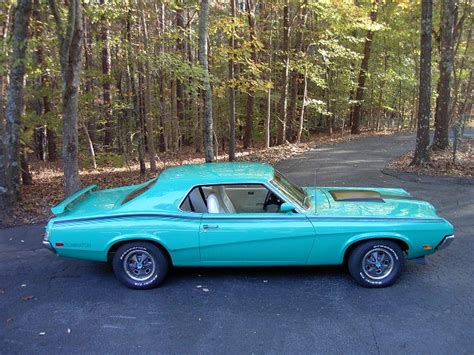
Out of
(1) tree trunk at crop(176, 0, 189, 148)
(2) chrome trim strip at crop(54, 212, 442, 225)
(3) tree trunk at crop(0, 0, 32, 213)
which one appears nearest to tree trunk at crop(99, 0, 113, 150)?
(1) tree trunk at crop(176, 0, 189, 148)

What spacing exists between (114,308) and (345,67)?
72.9 feet

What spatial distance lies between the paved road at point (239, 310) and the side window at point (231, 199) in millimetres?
847

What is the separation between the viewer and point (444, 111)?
41.9ft

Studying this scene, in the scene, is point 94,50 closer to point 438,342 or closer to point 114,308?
point 114,308

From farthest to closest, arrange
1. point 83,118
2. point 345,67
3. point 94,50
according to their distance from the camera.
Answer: point 345,67, point 94,50, point 83,118

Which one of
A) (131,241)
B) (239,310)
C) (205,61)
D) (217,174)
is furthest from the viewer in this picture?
(205,61)

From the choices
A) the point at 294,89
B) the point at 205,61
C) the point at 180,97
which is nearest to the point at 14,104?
the point at 205,61

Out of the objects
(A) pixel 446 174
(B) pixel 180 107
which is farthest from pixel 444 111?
(B) pixel 180 107

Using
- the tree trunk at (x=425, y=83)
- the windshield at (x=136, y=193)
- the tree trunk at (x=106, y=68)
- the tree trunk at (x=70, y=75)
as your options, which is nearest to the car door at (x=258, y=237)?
the windshield at (x=136, y=193)

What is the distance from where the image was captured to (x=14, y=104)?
26.2 feet

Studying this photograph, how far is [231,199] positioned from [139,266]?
1433 millimetres

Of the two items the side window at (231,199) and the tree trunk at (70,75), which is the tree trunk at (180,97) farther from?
the side window at (231,199)

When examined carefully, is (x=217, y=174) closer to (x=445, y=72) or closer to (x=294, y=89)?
(x=445, y=72)

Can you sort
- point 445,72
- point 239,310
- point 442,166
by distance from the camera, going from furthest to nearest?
point 445,72 < point 442,166 < point 239,310
